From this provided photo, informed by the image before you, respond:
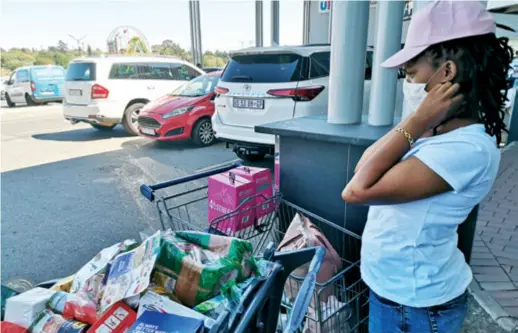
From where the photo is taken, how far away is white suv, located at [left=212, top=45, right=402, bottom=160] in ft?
16.8

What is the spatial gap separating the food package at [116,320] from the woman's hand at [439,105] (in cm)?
118

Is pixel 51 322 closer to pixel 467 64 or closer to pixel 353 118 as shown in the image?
pixel 467 64

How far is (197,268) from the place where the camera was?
132 centimetres

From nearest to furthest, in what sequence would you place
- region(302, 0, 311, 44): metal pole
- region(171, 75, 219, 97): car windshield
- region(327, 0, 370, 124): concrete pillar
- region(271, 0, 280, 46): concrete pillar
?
region(327, 0, 370, 124): concrete pillar → region(171, 75, 219, 97): car windshield → region(302, 0, 311, 44): metal pole → region(271, 0, 280, 46): concrete pillar

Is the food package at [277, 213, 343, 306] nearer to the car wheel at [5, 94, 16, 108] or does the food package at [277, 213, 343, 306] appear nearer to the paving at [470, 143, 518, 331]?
the paving at [470, 143, 518, 331]

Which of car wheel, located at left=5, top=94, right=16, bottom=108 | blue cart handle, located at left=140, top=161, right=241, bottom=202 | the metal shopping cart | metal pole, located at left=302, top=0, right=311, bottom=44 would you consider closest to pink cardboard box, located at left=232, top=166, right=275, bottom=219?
the metal shopping cart

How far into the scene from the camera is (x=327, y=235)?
2.34 metres

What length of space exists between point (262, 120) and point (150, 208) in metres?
2.00

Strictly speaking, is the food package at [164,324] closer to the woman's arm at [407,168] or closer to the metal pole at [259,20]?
the woman's arm at [407,168]

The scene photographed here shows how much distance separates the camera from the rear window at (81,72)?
8898mm

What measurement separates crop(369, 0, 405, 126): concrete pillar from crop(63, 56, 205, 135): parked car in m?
7.75

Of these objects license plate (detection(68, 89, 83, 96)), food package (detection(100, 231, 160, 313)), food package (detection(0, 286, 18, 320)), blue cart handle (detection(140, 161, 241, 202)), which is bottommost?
food package (detection(0, 286, 18, 320))

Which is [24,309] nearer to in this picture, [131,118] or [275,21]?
[131,118]

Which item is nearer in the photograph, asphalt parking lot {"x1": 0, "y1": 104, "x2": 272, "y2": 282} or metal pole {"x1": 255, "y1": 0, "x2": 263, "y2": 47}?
asphalt parking lot {"x1": 0, "y1": 104, "x2": 272, "y2": 282}
